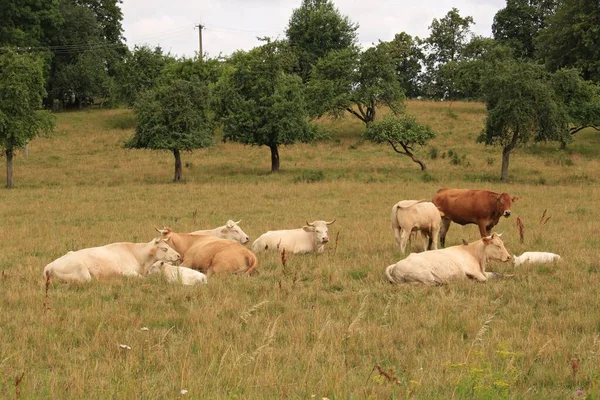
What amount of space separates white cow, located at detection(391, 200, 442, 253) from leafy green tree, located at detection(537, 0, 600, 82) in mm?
45089

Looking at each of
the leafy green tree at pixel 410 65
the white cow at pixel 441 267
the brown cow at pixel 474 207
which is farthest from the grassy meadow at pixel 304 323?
the leafy green tree at pixel 410 65


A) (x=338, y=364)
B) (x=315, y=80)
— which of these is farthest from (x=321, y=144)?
(x=338, y=364)

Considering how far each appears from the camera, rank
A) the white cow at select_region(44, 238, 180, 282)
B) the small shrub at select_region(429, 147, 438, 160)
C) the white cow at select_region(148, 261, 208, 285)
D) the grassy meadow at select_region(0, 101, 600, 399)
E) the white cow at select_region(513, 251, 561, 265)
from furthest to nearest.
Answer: the small shrub at select_region(429, 147, 438, 160) < the white cow at select_region(513, 251, 561, 265) < the white cow at select_region(44, 238, 180, 282) < the white cow at select_region(148, 261, 208, 285) < the grassy meadow at select_region(0, 101, 600, 399)

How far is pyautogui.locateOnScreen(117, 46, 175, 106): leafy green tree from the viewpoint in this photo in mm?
57875

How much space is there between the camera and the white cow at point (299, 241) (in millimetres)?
14086

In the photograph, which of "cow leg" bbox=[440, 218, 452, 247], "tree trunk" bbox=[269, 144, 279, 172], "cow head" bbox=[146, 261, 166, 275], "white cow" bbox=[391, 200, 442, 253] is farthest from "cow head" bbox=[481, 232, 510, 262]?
"tree trunk" bbox=[269, 144, 279, 172]

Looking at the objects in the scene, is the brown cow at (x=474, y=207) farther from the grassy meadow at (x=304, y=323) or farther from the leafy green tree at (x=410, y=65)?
the leafy green tree at (x=410, y=65)

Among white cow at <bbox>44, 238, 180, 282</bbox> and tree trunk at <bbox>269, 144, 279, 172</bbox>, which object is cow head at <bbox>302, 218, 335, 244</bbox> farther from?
→ tree trunk at <bbox>269, 144, 279, 172</bbox>

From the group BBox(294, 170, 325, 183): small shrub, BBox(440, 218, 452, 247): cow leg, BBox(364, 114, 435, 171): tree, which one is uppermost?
BBox(364, 114, 435, 171): tree

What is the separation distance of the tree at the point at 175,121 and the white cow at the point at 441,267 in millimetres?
27423

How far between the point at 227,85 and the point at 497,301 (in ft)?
114

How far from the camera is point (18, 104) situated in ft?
120

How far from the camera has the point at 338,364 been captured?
625cm

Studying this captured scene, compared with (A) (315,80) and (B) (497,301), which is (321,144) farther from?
(B) (497,301)
